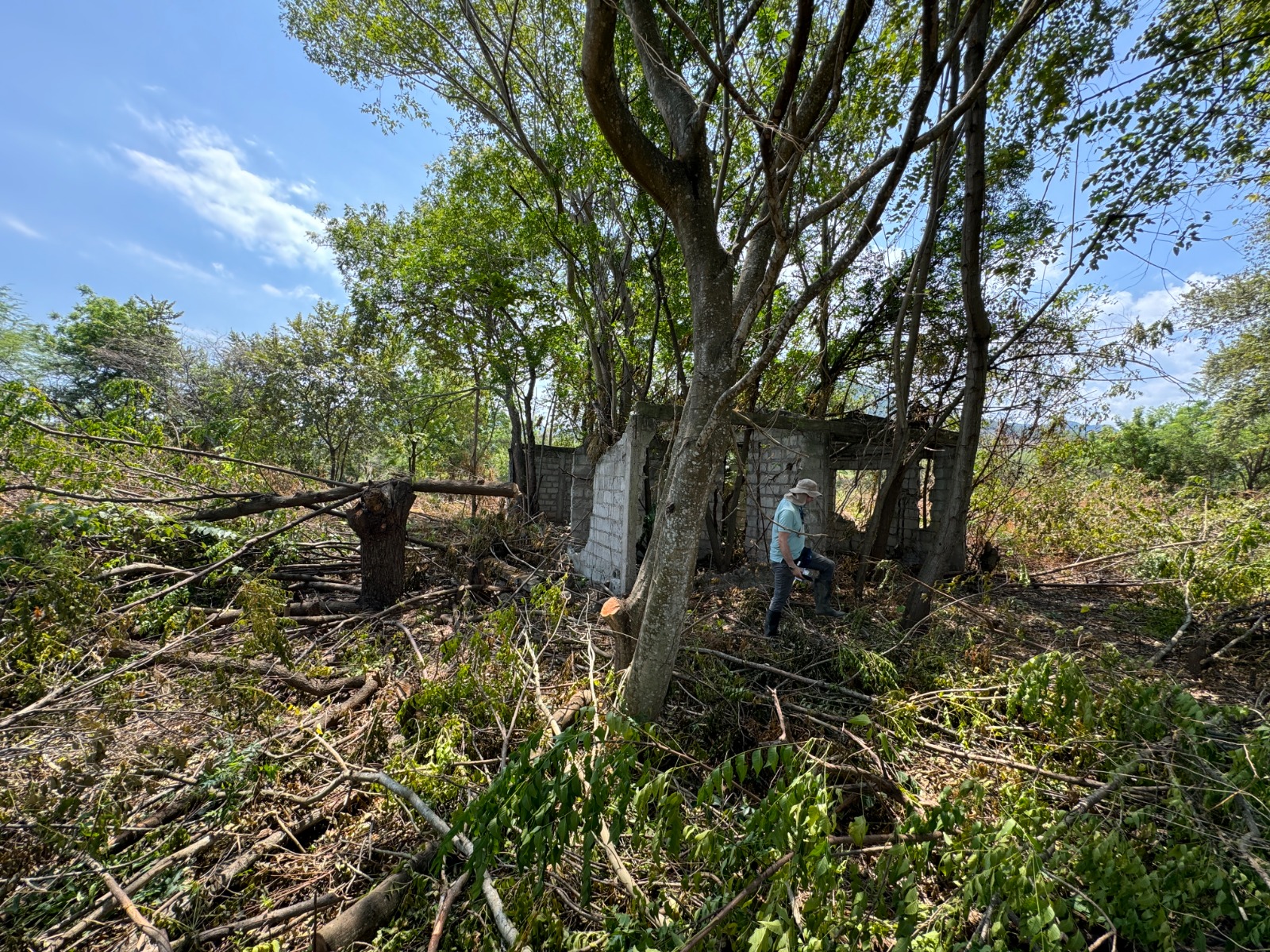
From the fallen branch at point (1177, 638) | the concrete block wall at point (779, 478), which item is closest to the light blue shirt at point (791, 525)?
the concrete block wall at point (779, 478)

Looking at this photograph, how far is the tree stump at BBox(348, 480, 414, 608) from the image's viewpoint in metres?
4.84

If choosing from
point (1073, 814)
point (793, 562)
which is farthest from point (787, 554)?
point (1073, 814)

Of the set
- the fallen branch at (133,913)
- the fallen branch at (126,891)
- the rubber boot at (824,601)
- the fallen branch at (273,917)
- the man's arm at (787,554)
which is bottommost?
the fallen branch at (273,917)

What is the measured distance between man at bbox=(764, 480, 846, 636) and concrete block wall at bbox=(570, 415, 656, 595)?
5.11ft

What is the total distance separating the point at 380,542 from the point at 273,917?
3372 mm

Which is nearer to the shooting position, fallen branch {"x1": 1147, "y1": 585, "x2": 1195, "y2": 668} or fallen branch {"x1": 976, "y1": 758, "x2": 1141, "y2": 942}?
fallen branch {"x1": 976, "y1": 758, "x2": 1141, "y2": 942}

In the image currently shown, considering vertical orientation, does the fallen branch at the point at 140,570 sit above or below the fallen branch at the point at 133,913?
above

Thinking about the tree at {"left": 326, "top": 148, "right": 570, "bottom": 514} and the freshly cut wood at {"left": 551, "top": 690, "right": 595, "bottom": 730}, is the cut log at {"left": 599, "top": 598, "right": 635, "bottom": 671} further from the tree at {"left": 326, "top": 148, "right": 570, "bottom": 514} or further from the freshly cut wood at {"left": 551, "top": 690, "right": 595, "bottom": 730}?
the tree at {"left": 326, "top": 148, "right": 570, "bottom": 514}

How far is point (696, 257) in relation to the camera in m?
2.89

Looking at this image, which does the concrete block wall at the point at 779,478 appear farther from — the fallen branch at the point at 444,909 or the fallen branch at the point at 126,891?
the fallen branch at the point at 126,891

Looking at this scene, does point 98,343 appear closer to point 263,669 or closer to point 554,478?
point 554,478

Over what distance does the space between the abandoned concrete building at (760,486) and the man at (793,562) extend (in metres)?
0.72

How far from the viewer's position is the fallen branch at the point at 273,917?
1.82 meters

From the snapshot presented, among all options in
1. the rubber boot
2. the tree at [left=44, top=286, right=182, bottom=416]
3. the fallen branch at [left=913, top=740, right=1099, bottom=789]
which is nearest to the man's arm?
the rubber boot
